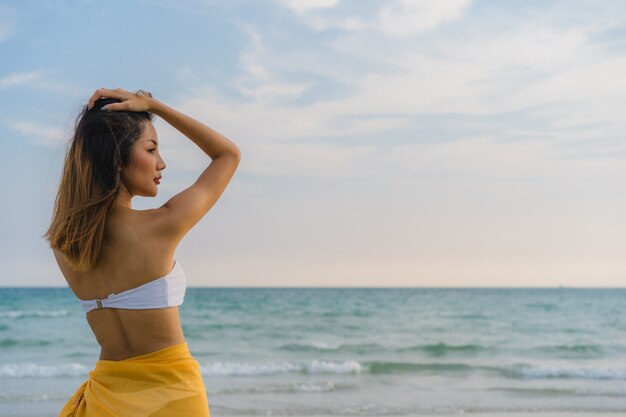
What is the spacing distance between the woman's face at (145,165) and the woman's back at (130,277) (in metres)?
0.08

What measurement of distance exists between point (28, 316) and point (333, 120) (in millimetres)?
10981

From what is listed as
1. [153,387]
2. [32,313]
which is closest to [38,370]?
[153,387]

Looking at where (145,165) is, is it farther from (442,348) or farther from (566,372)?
(442,348)

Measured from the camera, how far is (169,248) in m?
2.04

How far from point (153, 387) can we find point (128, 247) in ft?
1.16

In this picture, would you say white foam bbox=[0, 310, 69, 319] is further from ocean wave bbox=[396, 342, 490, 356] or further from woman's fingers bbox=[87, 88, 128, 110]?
woman's fingers bbox=[87, 88, 128, 110]

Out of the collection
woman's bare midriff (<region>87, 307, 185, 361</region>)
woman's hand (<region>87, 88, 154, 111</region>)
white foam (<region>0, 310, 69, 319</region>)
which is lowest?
white foam (<region>0, 310, 69, 319</region>)

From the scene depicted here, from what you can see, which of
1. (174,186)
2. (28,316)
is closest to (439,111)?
(174,186)

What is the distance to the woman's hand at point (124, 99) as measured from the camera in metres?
2.04

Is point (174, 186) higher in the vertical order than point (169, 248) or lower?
higher

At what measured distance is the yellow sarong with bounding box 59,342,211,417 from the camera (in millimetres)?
2061

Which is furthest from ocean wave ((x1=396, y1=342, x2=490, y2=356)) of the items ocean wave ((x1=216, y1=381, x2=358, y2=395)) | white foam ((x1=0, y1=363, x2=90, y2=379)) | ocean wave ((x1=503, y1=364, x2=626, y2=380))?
white foam ((x1=0, y1=363, x2=90, y2=379))

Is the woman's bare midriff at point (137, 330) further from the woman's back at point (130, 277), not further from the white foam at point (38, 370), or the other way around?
the white foam at point (38, 370)

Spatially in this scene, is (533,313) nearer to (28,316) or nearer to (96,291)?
(28,316)
